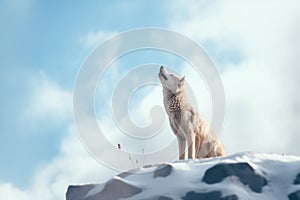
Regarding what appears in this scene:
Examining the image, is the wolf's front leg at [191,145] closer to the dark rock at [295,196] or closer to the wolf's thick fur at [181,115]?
the wolf's thick fur at [181,115]

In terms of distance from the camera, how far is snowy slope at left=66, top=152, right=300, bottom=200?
8734 mm

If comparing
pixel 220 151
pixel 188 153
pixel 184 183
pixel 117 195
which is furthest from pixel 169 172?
pixel 220 151

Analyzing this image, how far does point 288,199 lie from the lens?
8.72 m

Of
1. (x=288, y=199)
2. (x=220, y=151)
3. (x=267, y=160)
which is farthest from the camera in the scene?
(x=220, y=151)

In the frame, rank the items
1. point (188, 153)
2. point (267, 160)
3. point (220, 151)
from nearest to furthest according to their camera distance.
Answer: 1. point (267, 160)
2. point (188, 153)
3. point (220, 151)

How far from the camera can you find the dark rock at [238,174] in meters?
8.88

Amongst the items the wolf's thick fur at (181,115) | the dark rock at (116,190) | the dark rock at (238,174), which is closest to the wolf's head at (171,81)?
Result: the wolf's thick fur at (181,115)

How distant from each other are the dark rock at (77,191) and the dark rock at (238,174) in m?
2.11

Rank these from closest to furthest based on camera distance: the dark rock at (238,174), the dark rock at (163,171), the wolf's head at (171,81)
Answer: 1. the dark rock at (238,174)
2. the dark rock at (163,171)
3. the wolf's head at (171,81)

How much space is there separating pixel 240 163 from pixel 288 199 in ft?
3.12

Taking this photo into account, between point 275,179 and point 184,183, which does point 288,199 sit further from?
point 184,183

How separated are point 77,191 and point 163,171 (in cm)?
164

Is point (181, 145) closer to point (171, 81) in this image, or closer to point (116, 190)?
point (171, 81)

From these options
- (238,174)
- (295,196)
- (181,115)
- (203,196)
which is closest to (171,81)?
(181,115)
